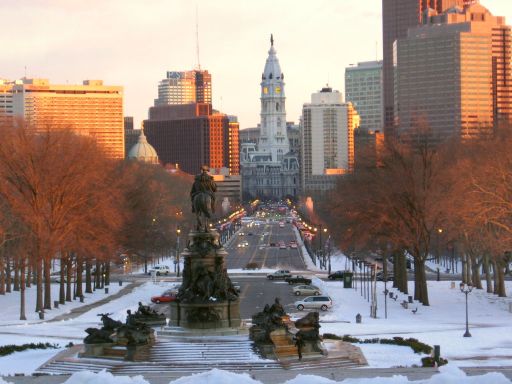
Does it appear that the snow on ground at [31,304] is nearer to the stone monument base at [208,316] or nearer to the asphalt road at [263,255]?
the stone monument base at [208,316]

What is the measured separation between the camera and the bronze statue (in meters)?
52.3

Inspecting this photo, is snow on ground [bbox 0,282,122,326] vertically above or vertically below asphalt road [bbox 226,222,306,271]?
below

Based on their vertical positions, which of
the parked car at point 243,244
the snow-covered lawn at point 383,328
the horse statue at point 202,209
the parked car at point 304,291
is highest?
the horse statue at point 202,209

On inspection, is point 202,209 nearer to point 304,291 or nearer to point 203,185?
point 203,185

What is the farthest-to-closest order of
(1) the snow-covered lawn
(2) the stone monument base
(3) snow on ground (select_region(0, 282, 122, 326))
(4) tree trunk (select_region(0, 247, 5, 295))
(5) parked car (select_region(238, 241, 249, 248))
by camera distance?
(5) parked car (select_region(238, 241, 249, 248)) → (4) tree trunk (select_region(0, 247, 5, 295)) → (3) snow on ground (select_region(0, 282, 122, 326)) → (2) the stone monument base → (1) the snow-covered lawn

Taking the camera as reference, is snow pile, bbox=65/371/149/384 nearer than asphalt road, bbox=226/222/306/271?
Yes

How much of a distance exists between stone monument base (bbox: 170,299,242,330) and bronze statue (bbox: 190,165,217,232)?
336 cm

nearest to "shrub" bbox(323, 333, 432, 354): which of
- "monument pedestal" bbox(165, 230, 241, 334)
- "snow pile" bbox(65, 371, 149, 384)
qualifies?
"monument pedestal" bbox(165, 230, 241, 334)

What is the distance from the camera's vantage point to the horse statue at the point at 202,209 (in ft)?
171

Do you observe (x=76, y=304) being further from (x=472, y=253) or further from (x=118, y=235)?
(x=472, y=253)

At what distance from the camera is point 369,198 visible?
81.5 metres

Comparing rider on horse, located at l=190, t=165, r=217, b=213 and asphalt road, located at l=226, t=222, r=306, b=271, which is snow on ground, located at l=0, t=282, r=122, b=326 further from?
asphalt road, located at l=226, t=222, r=306, b=271

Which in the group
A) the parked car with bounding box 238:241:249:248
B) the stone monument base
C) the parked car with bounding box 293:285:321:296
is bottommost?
the parked car with bounding box 293:285:321:296

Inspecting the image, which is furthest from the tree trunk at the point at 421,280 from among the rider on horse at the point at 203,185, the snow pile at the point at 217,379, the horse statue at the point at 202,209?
the snow pile at the point at 217,379
